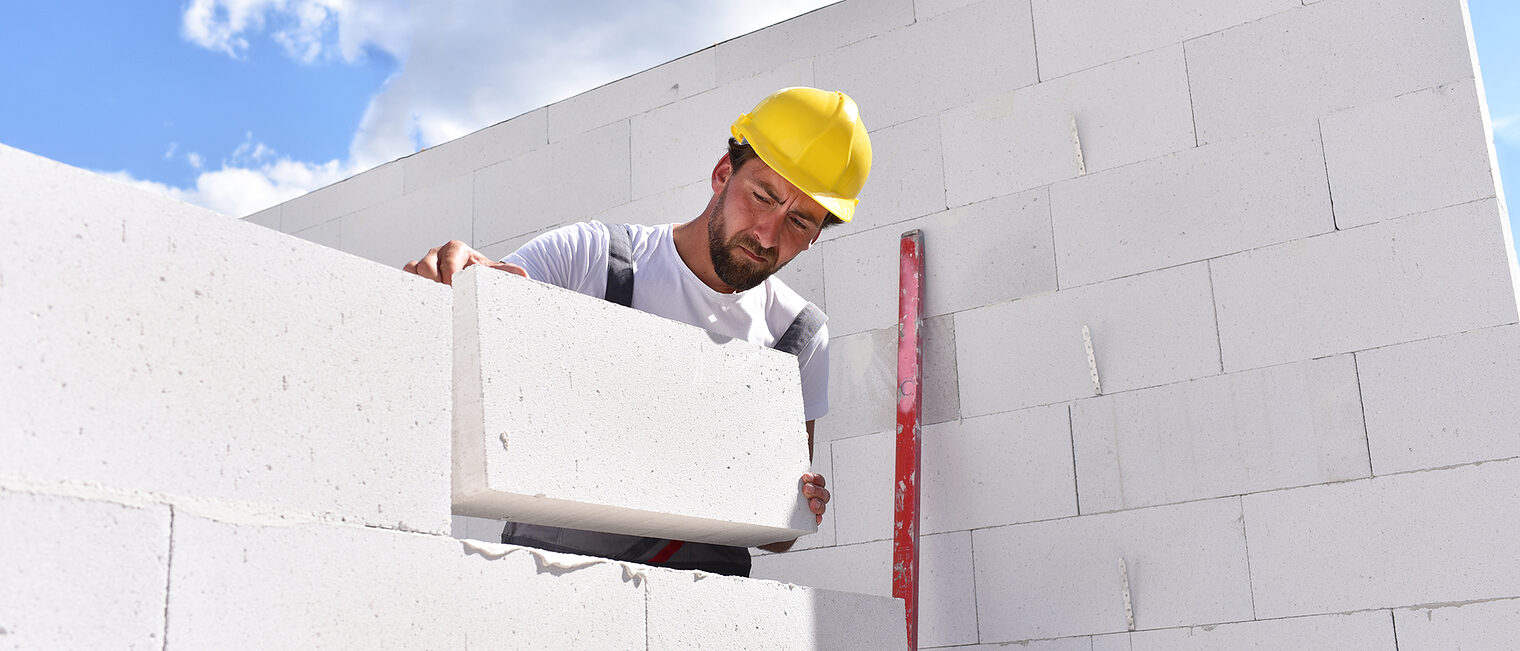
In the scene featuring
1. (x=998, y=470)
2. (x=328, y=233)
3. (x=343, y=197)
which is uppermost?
(x=343, y=197)

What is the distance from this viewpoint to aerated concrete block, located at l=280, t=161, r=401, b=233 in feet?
17.3

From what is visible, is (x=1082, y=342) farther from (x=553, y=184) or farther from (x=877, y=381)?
(x=553, y=184)

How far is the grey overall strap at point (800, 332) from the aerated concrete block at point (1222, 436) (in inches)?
41.4

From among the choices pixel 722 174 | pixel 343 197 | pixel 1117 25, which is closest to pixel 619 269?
pixel 722 174

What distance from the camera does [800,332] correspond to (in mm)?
2824

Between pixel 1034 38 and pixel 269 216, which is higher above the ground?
pixel 269 216

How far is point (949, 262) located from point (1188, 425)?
856 mm

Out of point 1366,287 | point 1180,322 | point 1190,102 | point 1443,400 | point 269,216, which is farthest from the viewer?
point 269,216

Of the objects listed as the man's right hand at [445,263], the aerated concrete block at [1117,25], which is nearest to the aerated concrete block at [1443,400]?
the aerated concrete block at [1117,25]

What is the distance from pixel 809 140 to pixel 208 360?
4.75ft

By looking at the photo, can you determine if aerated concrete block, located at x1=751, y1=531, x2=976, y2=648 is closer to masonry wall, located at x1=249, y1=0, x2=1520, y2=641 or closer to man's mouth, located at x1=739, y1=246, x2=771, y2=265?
masonry wall, located at x1=249, y1=0, x2=1520, y2=641

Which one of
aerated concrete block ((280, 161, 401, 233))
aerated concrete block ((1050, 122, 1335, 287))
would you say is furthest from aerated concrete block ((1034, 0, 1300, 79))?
aerated concrete block ((280, 161, 401, 233))

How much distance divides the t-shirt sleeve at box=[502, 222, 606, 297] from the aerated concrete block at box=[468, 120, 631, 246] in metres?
2.04

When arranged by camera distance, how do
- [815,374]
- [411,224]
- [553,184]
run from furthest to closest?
[411,224], [553,184], [815,374]
